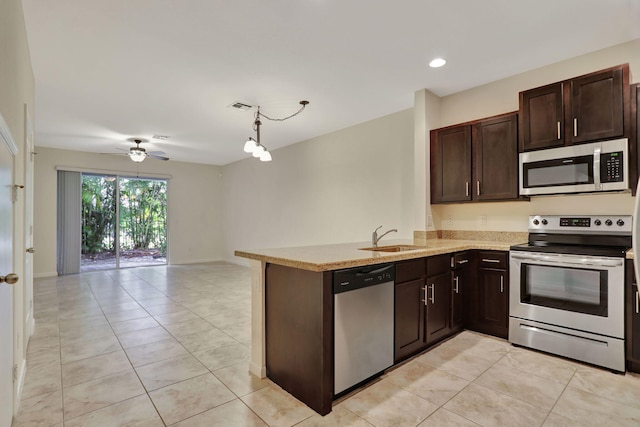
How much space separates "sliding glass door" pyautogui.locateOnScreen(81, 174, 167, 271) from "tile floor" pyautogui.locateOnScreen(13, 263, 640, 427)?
13.7 feet

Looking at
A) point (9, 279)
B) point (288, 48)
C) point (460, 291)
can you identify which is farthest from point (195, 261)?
point (9, 279)

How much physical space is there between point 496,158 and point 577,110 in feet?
2.44

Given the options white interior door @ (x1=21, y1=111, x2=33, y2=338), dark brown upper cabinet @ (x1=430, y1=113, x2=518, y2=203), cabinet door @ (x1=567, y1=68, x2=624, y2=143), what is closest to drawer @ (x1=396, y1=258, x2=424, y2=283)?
dark brown upper cabinet @ (x1=430, y1=113, x2=518, y2=203)

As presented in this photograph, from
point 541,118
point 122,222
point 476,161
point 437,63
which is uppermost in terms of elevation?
point 437,63

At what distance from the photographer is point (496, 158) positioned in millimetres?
3291

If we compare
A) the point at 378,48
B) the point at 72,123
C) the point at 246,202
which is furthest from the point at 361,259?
the point at 246,202

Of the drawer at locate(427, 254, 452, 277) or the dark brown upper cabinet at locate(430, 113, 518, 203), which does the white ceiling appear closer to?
the dark brown upper cabinet at locate(430, 113, 518, 203)

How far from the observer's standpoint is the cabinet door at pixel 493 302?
304 centimetres

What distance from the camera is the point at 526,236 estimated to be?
3.33 m

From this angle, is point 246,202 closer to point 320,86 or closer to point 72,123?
point 72,123

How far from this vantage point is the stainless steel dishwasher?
79.2 inches

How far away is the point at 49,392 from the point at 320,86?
358cm

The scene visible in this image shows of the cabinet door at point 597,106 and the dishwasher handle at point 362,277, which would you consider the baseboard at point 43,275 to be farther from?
the cabinet door at point 597,106

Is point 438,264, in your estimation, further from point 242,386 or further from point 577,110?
point 242,386
